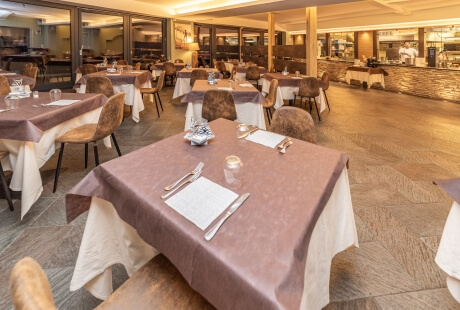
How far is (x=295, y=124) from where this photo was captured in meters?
2.36

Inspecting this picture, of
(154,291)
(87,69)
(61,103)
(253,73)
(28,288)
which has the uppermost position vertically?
(253,73)

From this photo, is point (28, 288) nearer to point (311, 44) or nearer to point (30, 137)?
point (30, 137)

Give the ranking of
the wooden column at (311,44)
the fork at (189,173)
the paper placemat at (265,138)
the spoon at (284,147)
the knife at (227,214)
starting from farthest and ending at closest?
the wooden column at (311,44)
the paper placemat at (265,138)
the spoon at (284,147)
the fork at (189,173)
the knife at (227,214)

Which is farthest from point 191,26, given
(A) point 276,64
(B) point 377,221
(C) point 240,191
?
(C) point 240,191

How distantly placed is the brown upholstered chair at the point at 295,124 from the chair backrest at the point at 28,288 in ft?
6.29

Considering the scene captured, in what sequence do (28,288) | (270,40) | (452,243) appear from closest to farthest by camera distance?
(28,288) < (452,243) < (270,40)

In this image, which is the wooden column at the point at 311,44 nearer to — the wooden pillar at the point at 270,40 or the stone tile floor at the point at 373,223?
the wooden pillar at the point at 270,40

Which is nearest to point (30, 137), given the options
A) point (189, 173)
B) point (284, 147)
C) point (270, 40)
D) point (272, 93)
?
point (189, 173)

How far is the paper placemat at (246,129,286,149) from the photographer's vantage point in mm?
1827

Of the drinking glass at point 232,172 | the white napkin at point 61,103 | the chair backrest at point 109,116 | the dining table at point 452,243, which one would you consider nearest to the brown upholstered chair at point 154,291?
the drinking glass at point 232,172

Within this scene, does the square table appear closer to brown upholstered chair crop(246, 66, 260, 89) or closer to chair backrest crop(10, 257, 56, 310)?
brown upholstered chair crop(246, 66, 260, 89)

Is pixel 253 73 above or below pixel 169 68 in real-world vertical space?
below

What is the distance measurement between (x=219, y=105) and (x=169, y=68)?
6.49 metres

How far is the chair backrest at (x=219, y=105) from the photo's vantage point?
3.77 m
